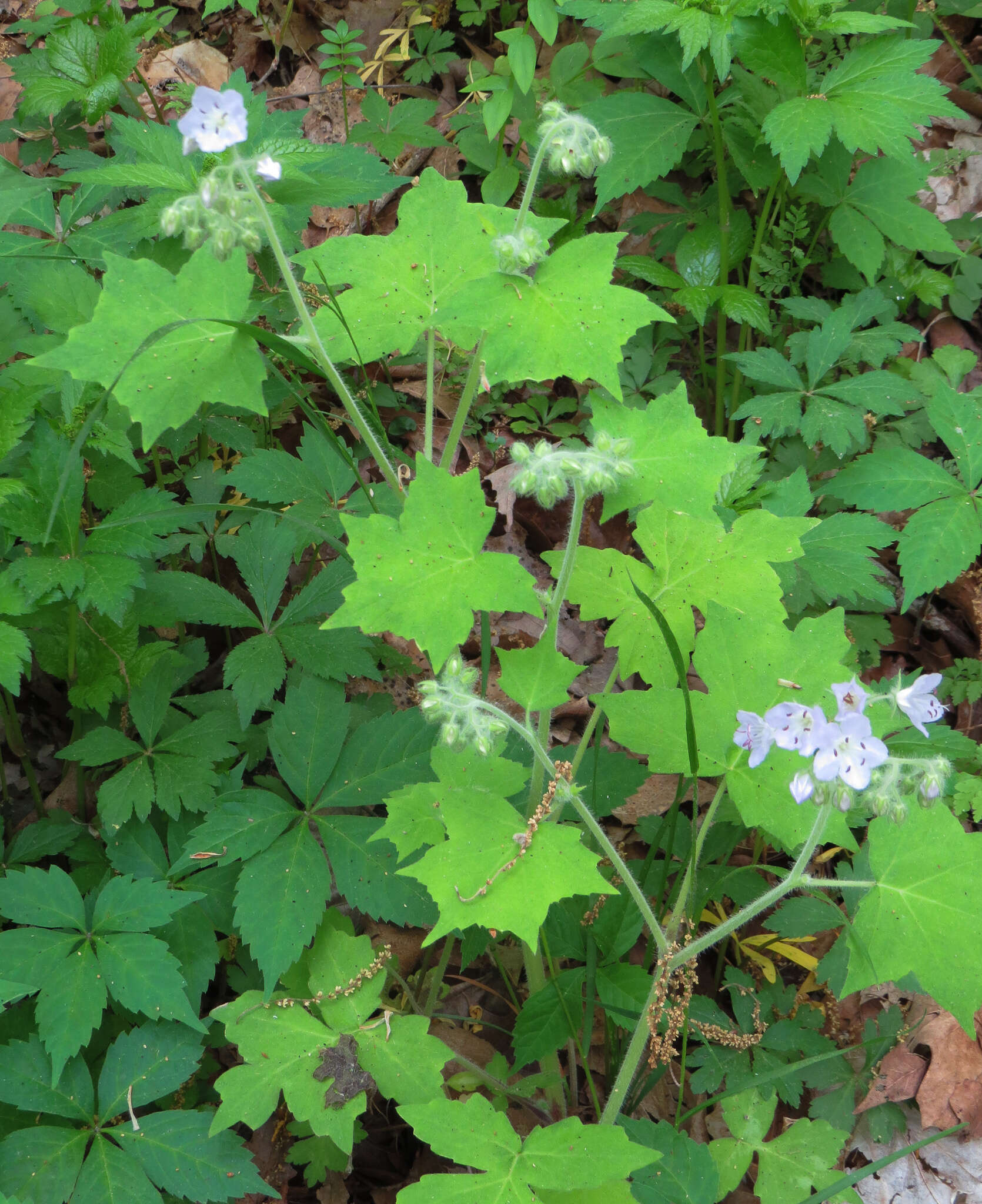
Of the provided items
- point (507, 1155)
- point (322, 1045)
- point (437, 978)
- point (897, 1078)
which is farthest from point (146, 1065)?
point (897, 1078)

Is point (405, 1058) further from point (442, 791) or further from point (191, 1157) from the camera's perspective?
point (442, 791)

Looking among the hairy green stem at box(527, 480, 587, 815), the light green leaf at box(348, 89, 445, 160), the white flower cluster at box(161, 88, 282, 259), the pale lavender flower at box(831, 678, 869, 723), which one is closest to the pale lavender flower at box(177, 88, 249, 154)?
the white flower cluster at box(161, 88, 282, 259)

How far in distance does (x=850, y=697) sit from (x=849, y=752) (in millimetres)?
96

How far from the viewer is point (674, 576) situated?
7.47 ft

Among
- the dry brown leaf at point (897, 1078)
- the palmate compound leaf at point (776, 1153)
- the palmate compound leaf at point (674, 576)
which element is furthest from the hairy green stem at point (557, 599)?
the dry brown leaf at point (897, 1078)

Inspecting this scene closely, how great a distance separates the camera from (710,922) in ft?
9.33

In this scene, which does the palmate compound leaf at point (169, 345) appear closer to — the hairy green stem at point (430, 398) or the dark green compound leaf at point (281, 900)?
the hairy green stem at point (430, 398)

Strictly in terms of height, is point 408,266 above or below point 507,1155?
above

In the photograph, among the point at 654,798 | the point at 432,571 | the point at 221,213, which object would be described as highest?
the point at 221,213

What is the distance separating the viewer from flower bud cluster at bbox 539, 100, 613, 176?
1.69 metres

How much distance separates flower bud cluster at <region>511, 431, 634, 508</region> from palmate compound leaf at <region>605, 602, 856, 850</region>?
535mm

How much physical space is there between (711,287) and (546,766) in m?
2.31

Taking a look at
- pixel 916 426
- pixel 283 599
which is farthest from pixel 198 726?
pixel 916 426

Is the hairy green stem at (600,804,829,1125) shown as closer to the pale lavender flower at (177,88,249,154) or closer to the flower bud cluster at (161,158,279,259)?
the flower bud cluster at (161,158,279,259)
